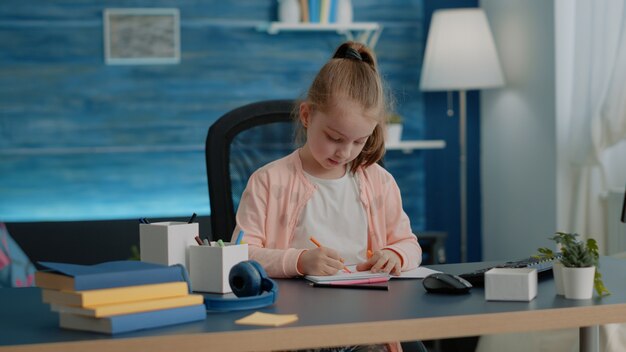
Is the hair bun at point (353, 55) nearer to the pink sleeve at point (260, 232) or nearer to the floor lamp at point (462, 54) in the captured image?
the pink sleeve at point (260, 232)

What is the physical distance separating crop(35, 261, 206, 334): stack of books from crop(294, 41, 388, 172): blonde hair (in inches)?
27.1

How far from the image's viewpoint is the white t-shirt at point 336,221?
204 centimetres

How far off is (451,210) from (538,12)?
121 centimetres

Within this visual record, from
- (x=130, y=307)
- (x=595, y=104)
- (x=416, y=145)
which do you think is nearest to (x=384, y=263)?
(x=130, y=307)

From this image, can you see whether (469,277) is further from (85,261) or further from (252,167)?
(85,261)

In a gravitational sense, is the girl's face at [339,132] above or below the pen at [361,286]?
above

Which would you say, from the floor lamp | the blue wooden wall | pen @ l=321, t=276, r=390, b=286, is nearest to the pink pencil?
pen @ l=321, t=276, r=390, b=286

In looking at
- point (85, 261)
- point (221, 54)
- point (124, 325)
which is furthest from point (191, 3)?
point (124, 325)

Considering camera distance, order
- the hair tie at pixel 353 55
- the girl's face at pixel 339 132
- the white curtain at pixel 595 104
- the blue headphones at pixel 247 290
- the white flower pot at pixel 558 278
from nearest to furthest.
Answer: the blue headphones at pixel 247 290 → the white flower pot at pixel 558 278 → the girl's face at pixel 339 132 → the hair tie at pixel 353 55 → the white curtain at pixel 595 104

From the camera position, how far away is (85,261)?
3.96 m

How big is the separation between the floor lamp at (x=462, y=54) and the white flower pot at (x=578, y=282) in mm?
2981

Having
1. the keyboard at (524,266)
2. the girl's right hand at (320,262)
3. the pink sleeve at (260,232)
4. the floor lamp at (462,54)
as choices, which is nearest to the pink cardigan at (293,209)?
the pink sleeve at (260,232)

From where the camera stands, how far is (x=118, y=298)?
135 centimetres

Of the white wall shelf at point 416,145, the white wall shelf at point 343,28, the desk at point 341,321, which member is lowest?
the desk at point 341,321
